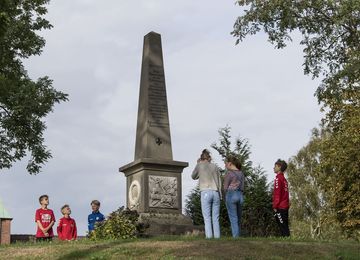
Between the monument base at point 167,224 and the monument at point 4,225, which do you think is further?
the monument at point 4,225

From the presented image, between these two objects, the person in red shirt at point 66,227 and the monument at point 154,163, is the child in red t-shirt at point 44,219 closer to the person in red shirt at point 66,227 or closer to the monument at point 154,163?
the person in red shirt at point 66,227

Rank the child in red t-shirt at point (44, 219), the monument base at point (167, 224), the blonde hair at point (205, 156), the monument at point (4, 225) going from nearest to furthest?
the blonde hair at point (205, 156) < the child in red t-shirt at point (44, 219) < the monument base at point (167, 224) < the monument at point (4, 225)

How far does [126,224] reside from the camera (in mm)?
15414

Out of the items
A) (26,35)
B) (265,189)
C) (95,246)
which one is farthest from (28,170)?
(95,246)

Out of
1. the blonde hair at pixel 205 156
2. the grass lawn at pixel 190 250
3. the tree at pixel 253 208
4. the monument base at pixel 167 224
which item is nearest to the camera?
the grass lawn at pixel 190 250

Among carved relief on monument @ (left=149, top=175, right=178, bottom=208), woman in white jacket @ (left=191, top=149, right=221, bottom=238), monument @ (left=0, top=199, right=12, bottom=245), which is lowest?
woman in white jacket @ (left=191, top=149, right=221, bottom=238)

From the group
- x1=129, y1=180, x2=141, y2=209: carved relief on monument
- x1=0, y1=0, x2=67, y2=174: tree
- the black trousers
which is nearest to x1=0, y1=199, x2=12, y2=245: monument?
x1=0, y1=0, x2=67, y2=174: tree

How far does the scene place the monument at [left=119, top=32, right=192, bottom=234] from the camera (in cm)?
1819

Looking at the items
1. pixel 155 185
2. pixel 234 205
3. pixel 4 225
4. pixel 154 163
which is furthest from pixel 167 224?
pixel 4 225

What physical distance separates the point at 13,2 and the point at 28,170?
437 inches

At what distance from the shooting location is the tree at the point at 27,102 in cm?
2639

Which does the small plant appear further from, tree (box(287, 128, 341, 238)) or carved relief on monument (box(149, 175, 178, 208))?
tree (box(287, 128, 341, 238))

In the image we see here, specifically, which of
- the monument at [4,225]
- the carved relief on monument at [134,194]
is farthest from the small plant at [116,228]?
the monument at [4,225]

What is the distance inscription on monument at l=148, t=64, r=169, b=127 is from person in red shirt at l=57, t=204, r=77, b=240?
4.66 meters
